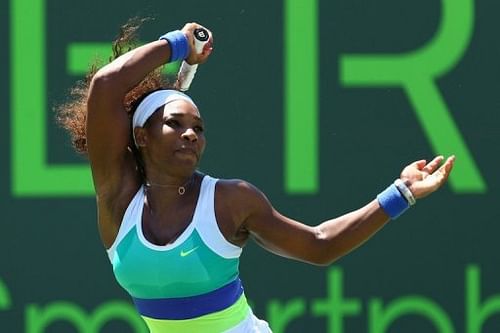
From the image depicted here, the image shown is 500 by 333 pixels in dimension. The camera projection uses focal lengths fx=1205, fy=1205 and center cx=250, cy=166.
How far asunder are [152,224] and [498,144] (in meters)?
2.12

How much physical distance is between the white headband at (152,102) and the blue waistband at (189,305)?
1.71 ft

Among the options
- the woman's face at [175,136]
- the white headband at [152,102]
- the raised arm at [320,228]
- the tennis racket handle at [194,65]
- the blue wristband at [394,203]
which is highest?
the tennis racket handle at [194,65]

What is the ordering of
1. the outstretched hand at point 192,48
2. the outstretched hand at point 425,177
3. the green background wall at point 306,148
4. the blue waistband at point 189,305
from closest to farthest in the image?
the outstretched hand at point 425,177 → the blue waistband at point 189,305 → the outstretched hand at point 192,48 → the green background wall at point 306,148

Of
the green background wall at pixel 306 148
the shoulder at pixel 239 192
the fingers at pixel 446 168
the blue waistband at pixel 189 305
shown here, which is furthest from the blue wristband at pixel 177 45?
the green background wall at pixel 306 148

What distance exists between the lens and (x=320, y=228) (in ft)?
11.1

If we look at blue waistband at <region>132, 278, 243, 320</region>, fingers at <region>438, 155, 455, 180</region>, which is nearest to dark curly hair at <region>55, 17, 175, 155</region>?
blue waistband at <region>132, 278, 243, 320</region>

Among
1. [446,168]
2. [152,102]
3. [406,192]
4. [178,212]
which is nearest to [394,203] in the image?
[406,192]

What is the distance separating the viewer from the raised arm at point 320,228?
131 inches

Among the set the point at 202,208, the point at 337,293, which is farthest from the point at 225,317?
the point at 337,293

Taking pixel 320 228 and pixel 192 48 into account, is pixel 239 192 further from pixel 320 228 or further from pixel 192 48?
pixel 192 48

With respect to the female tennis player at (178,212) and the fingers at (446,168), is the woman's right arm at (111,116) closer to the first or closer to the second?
the female tennis player at (178,212)

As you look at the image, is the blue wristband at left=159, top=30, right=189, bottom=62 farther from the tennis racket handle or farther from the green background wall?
the green background wall

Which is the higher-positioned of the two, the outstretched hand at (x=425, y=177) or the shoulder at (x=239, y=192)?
the outstretched hand at (x=425, y=177)

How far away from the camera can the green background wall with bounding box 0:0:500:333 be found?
5.05 m
